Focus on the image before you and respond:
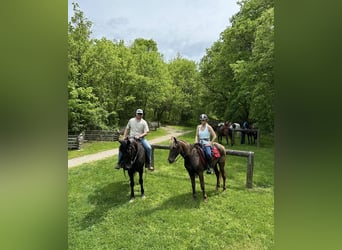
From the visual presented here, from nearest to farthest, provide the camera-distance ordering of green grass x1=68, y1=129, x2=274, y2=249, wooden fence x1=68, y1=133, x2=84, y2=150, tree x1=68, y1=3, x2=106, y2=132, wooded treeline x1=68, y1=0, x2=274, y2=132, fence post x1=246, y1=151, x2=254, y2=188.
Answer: green grass x1=68, y1=129, x2=274, y2=249, fence post x1=246, y1=151, x2=254, y2=188, wooded treeline x1=68, y1=0, x2=274, y2=132, wooden fence x1=68, y1=133, x2=84, y2=150, tree x1=68, y1=3, x2=106, y2=132

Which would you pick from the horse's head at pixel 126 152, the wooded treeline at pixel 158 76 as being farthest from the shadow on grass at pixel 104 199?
the wooded treeline at pixel 158 76

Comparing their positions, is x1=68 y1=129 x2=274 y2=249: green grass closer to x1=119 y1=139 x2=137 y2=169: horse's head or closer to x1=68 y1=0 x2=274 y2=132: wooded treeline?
x1=119 y1=139 x2=137 y2=169: horse's head

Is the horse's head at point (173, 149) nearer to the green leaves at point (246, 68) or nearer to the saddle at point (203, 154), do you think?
the saddle at point (203, 154)

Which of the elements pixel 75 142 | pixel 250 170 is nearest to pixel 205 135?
pixel 250 170

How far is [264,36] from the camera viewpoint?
9.41 m

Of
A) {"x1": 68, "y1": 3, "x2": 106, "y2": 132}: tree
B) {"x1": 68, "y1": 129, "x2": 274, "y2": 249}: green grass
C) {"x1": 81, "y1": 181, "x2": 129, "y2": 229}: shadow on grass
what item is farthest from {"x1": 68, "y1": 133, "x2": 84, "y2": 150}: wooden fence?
{"x1": 81, "y1": 181, "x2": 129, "y2": 229}: shadow on grass

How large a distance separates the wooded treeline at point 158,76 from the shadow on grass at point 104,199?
453cm

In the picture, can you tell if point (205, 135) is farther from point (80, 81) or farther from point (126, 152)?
point (80, 81)

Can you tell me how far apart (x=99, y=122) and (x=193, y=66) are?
17.8 metres

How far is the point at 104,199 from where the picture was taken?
16.3 feet

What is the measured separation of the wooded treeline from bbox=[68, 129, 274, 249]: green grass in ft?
12.0

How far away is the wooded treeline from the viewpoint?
9.89 m
